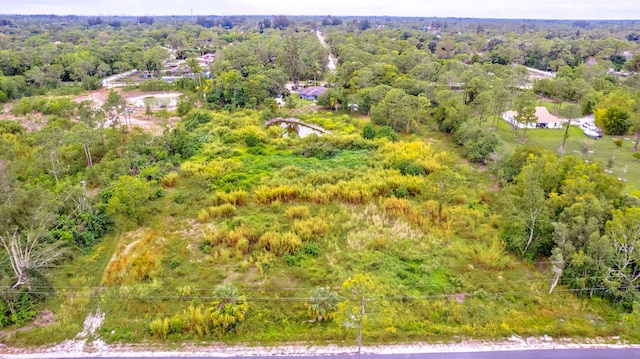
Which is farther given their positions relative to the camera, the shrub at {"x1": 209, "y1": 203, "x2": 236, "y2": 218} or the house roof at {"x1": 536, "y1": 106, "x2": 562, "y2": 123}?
the house roof at {"x1": 536, "y1": 106, "x2": 562, "y2": 123}

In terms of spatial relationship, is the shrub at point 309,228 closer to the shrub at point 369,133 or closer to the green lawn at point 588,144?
the shrub at point 369,133

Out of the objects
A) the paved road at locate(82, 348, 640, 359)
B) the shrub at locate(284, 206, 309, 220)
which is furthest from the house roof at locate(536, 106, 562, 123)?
the paved road at locate(82, 348, 640, 359)

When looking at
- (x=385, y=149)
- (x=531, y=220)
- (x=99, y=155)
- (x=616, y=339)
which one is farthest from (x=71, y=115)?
(x=616, y=339)

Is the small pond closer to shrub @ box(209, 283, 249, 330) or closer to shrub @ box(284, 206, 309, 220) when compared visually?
shrub @ box(284, 206, 309, 220)

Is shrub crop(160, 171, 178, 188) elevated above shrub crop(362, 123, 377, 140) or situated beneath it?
situated beneath

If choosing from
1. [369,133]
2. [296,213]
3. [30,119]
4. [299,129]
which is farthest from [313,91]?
[296,213]
